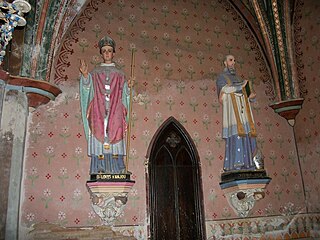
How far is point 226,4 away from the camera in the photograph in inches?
333

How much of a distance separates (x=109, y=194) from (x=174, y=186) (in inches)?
50.8

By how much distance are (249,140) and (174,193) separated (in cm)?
170

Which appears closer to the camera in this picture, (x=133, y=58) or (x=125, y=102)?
(x=125, y=102)

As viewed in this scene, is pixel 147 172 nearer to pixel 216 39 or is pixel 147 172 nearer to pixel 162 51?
pixel 162 51

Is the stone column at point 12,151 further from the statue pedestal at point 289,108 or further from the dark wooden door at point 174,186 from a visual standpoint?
the statue pedestal at point 289,108

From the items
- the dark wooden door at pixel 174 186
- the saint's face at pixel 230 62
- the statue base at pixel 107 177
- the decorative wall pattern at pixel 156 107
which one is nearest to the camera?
the statue base at pixel 107 177

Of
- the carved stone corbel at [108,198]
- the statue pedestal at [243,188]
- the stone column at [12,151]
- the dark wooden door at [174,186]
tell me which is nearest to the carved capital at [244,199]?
the statue pedestal at [243,188]

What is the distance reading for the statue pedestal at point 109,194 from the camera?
6.00 meters

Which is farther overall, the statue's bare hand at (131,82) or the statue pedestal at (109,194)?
the statue's bare hand at (131,82)

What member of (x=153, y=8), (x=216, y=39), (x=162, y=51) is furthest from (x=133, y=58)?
(x=216, y=39)

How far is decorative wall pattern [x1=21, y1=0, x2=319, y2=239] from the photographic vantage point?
6.17 meters

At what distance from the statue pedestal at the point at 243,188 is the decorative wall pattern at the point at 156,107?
161 millimetres

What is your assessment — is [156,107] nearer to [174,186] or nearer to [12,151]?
[174,186]

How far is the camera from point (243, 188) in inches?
261
